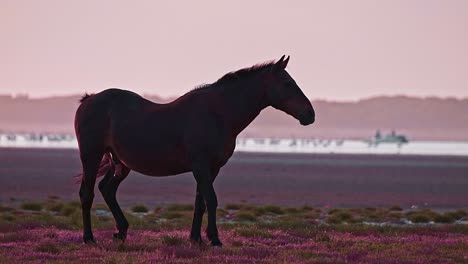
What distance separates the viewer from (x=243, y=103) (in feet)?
58.7

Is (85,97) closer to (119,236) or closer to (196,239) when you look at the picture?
(119,236)

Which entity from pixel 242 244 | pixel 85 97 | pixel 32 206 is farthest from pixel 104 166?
pixel 32 206

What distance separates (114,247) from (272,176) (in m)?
48.0

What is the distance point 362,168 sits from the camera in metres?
80.0

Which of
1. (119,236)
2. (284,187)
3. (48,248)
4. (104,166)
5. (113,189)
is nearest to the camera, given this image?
(48,248)

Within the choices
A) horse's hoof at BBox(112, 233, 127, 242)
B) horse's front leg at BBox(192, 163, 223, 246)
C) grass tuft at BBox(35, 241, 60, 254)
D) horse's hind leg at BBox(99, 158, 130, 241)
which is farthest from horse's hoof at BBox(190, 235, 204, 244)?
grass tuft at BBox(35, 241, 60, 254)

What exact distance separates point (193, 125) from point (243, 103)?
3.30 feet

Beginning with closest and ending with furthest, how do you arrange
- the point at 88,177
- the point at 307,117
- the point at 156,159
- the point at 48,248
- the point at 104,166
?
1. the point at 48,248
2. the point at 307,117
3. the point at 156,159
4. the point at 88,177
5. the point at 104,166

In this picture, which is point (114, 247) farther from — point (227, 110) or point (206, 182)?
point (227, 110)

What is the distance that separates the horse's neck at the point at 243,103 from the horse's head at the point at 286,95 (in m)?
0.20

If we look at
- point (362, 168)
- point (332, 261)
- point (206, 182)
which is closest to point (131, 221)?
point (206, 182)

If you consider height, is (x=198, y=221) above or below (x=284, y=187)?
below

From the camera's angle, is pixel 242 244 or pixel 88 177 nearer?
pixel 242 244

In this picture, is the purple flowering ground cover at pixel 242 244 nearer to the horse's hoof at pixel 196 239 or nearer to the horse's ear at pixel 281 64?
the horse's hoof at pixel 196 239
